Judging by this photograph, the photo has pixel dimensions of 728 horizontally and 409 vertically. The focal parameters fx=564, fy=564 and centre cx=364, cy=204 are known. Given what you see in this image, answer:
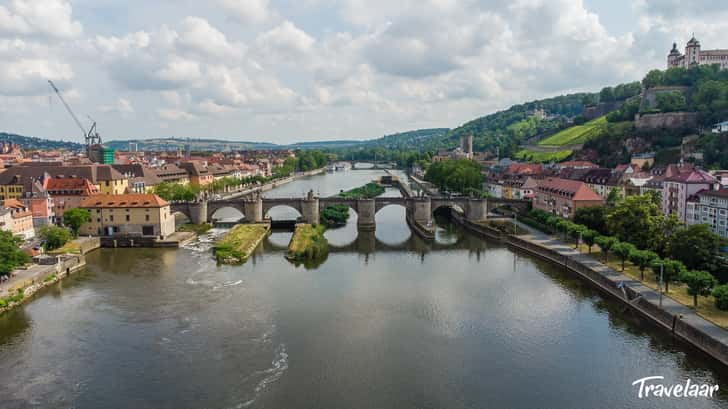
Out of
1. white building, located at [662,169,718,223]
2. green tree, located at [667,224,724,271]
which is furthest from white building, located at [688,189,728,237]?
green tree, located at [667,224,724,271]

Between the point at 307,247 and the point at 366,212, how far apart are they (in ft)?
51.0

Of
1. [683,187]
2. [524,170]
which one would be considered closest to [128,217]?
[683,187]

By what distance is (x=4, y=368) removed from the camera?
80.5 feet

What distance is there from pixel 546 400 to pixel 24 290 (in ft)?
101

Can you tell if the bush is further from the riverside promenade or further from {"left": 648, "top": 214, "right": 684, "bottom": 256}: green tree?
{"left": 648, "top": 214, "right": 684, "bottom": 256}: green tree

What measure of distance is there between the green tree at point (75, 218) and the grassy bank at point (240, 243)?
12.4m

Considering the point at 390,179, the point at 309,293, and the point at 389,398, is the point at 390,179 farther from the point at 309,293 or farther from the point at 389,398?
the point at 389,398

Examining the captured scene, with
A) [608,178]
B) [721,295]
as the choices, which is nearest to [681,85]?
[608,178]

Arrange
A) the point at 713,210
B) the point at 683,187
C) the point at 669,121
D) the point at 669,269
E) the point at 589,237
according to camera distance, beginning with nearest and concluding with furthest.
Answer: the point at 669,269 → the point at 589,237 → the point at 713,210 → the point at 683,187 → the point at 669,121

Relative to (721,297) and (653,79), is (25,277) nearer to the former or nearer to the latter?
(721,297)

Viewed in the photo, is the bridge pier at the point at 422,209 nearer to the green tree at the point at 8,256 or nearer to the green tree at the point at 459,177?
the green tree at the point at 459,177

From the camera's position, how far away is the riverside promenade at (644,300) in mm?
25297

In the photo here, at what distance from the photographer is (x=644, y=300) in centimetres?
3108

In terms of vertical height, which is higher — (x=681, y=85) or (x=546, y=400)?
(x=681, y=85)
